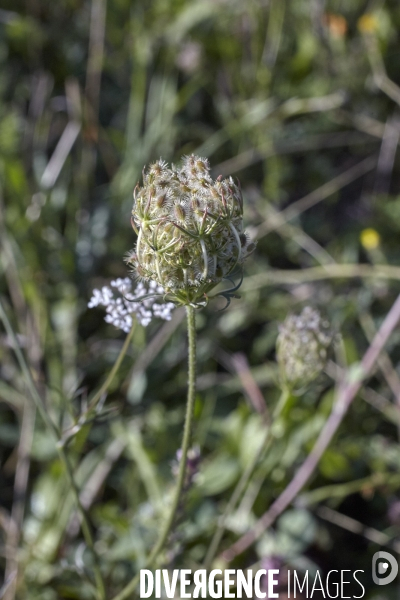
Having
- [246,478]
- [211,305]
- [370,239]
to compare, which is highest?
[370,239]

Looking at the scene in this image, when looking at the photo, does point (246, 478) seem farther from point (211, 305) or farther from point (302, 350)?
point (211, 305)

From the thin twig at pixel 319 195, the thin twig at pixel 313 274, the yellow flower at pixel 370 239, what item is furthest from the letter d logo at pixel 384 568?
the thin twig at pixel 319 195

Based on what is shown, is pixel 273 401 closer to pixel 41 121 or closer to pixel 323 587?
pixel 323 587

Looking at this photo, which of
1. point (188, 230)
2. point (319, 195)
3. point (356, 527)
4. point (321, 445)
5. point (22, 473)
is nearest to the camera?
point (188, 230)

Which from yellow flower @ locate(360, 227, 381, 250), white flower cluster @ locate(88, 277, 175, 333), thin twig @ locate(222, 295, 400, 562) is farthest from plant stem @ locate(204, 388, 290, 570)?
yellow flower @ locate(360, 227, 381, 250)

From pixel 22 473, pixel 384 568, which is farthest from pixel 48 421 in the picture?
pixel 384 568

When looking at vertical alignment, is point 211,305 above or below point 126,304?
above

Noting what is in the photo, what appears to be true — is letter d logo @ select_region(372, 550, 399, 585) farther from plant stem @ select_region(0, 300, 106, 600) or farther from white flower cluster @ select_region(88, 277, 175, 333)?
white flower cluster @ select_region(88, 277, 175, 333)
